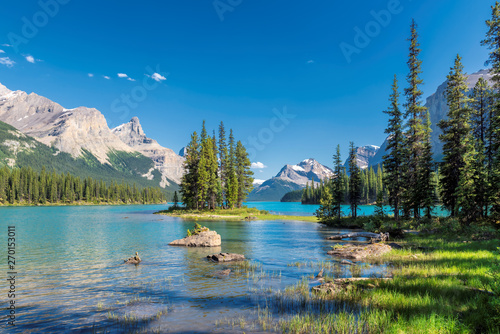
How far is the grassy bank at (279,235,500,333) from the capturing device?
759 centimetres

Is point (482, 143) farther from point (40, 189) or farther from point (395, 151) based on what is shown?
point (40, 189)

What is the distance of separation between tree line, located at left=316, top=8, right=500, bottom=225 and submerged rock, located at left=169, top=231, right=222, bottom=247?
27.9 metres

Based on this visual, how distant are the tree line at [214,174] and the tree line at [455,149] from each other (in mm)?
49263

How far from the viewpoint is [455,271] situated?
44.9 feet

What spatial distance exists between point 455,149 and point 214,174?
195 ft

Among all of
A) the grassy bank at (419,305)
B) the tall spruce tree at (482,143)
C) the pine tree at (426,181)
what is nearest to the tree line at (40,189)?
the pine tree at (426,181)

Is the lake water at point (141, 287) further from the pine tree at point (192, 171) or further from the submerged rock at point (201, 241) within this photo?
the pine tree at point (192, 171)

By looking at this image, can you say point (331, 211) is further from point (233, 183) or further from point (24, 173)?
point (24, 173)

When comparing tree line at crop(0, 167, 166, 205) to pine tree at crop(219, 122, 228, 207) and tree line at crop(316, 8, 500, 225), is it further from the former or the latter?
tree line at crop(316, 8, 500, 225)

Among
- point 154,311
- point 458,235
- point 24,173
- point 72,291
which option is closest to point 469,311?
point 154,311

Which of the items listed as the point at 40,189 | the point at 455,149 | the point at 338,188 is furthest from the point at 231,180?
the point at 40,189

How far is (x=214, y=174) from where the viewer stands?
262 ft

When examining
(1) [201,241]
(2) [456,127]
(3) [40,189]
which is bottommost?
(1) [201,241]

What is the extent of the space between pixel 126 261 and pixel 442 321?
2079 cm
